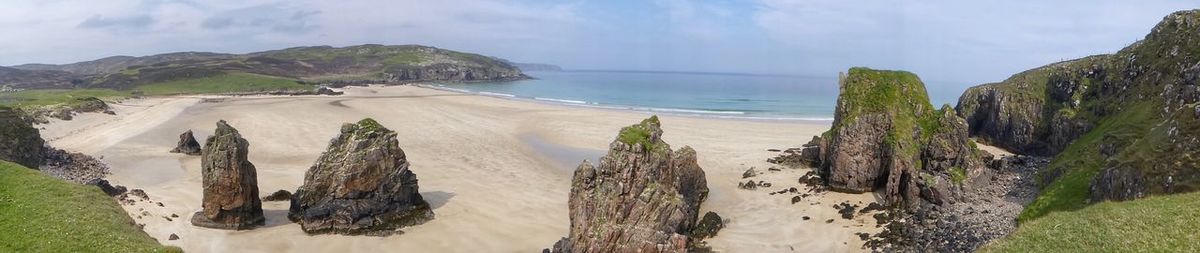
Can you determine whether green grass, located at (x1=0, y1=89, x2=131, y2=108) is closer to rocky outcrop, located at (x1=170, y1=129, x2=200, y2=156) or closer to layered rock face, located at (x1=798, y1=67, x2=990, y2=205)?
rocky outcrop, located at (x1=170, y1=129, x2=200, y2=156)

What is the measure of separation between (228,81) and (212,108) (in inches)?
2522

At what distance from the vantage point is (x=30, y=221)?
1897cm

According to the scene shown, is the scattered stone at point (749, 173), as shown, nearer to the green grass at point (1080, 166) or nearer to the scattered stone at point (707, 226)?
the scattered stone at point (707, 226)

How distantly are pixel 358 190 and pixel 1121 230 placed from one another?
2529 cm

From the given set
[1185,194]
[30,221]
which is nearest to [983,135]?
[1185,194]

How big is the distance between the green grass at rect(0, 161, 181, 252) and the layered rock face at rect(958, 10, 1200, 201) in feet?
101

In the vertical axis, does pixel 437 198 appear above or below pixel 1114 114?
below

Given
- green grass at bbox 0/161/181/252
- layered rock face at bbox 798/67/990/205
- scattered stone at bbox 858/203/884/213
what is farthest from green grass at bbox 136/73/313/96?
scattered stone at bbox 858/203/884/213

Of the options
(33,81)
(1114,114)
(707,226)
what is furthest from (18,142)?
(33,81)

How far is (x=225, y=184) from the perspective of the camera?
24203 mm

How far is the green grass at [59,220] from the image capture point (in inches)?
709

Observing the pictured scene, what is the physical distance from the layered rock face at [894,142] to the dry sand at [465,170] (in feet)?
5.57

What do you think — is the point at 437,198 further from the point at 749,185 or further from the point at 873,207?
the point at 873,207

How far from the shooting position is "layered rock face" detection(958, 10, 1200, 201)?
63.9 feet
